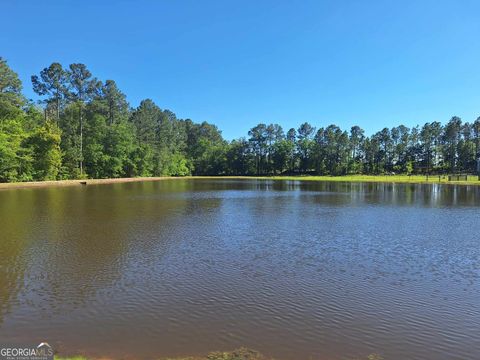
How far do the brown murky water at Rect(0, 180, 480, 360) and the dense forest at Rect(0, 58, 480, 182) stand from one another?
45.8m

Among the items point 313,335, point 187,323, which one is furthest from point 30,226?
point 313,335

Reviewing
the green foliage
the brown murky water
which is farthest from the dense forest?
the brown murky water

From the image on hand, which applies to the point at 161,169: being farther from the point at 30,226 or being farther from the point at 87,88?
the point at 30,226

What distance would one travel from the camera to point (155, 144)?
363ft

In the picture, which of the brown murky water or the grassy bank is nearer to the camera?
the grassy bank

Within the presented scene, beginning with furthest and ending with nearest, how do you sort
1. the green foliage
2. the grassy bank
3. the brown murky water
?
the green foliage < the brown murky water < the grassy bank

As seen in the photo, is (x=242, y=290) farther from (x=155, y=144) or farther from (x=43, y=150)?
(x=155, y=144)

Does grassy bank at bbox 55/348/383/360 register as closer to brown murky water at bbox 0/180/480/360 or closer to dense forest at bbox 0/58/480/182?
brown murky water at bbox 0/180/480/360

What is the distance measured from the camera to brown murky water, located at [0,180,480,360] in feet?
23.6

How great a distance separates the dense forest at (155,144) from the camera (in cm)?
6012

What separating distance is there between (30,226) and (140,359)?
16.2 metres

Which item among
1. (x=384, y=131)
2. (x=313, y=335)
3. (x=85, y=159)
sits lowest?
(x=313, y=335)

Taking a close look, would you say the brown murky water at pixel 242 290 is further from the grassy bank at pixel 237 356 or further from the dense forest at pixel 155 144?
the dense forest at pixel 155 144

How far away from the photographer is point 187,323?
793cm
